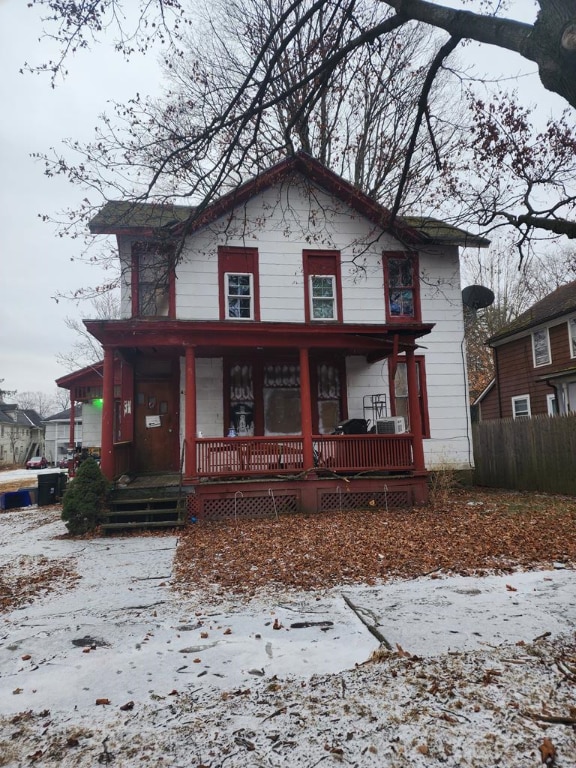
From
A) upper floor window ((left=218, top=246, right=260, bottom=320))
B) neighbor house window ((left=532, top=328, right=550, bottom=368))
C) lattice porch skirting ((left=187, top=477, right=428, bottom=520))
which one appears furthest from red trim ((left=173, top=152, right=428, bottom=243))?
neighbor house window ((left=532, top=328, right=550, bottom=368))

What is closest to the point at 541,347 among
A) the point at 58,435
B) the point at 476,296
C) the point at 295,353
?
the point at 476,296

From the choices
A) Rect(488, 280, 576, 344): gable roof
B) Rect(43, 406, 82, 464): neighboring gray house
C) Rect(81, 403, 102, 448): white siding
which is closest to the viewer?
Rect(488, 280, 576, 344): gable roof

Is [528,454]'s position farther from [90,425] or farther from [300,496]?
[90,425]

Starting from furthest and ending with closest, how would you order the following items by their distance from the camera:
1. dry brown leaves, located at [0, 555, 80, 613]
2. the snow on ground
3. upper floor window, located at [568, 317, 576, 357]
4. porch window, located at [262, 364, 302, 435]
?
1. upper floor window, located at [568, 317, 576, 357]
2. porch window, located at [262, 364, 302, 435]
3. dry brown leaves, located at [0, 555, 80, 613]
4. the snow on ground

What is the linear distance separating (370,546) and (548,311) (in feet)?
50.1

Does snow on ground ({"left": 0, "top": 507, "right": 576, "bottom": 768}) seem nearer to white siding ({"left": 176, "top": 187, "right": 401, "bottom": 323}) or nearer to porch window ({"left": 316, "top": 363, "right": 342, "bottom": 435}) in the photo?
porch window ({"left": 316, "top": 363, "right": 342, "bottom": 435})

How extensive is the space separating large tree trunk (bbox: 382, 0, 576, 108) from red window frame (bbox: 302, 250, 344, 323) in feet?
27.6

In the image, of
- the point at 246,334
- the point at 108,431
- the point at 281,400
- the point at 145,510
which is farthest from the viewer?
the point at 281,400

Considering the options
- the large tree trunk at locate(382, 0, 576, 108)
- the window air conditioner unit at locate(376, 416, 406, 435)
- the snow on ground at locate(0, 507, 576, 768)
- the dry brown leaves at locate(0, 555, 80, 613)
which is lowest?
the dry brown leaves at locate(0, 555, 80, 613)

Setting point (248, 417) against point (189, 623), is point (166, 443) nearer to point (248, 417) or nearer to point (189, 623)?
point (248, 417)

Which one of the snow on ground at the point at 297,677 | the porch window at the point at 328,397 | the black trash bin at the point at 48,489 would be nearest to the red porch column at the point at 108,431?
the snow on ground at the point at 297,677

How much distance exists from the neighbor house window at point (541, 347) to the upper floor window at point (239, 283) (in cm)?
1236

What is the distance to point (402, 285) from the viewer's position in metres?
12.5

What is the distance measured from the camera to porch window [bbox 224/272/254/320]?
11.7 m
